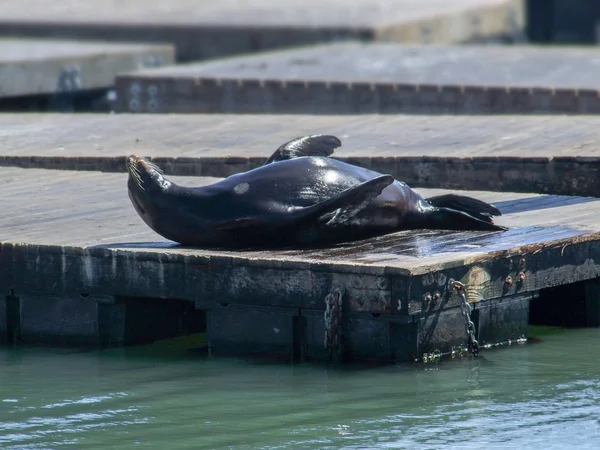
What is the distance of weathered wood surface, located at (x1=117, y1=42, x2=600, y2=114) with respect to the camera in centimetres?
1502

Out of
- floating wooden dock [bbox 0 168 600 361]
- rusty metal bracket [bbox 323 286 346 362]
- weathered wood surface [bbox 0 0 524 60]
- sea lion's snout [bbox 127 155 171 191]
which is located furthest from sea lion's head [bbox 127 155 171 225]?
weathered wood surface [bbox 0 0 524 60]

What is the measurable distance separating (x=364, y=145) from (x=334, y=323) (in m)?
4.01

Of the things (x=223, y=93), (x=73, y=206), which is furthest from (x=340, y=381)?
(x=223, y=93)

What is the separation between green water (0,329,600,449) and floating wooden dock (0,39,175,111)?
33.3ft

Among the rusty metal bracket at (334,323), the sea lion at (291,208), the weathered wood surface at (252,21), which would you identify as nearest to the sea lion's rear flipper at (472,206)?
the sea lion at (291,208)

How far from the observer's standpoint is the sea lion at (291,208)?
8344mm

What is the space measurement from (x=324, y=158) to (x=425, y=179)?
2.36 m

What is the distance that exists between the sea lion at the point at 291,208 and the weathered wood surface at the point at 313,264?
10 cm

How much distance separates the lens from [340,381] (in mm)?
7824

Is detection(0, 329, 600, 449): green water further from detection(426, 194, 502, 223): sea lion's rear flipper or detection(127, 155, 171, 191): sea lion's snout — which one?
detection(127, 155, 171, 191): sea lion's snout

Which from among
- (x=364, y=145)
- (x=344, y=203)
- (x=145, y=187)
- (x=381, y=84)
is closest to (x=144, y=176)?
(x=145, y=187)

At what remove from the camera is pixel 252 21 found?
2300cm

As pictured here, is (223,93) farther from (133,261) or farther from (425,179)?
(133,261)

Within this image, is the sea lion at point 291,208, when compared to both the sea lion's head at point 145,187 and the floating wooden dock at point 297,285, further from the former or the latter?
the floating wooden dock at point 297,285
